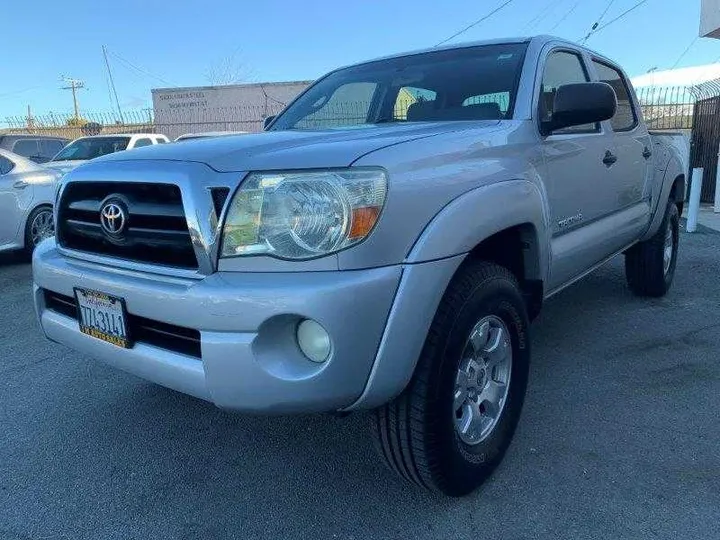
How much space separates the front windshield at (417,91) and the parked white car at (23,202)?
4442 mm

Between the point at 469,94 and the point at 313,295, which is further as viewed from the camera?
the point at 469,94

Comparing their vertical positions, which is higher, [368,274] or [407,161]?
[407,161]

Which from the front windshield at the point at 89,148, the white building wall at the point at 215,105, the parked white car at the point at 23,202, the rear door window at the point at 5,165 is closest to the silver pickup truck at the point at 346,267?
the parked white car at the point at 23,202

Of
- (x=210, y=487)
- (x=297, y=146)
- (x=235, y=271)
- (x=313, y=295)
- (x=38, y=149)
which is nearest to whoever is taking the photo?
(x=313, y=295)

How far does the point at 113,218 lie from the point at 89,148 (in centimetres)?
937

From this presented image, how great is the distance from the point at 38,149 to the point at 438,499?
11.0 meters

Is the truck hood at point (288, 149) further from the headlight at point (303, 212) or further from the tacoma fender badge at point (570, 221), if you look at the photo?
the tacoma fender badge at point (570, 221)

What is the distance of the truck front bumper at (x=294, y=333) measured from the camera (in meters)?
1.75

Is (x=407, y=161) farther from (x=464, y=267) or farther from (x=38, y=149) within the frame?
(x=38, y=149)

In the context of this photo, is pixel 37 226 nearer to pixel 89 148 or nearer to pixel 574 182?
pixel 89 148

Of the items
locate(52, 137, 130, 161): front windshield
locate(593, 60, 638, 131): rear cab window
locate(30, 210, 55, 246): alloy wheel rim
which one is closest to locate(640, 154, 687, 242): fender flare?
locate(593, 60, 638, 131): rear cab window

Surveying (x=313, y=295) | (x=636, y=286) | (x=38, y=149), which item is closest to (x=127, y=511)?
(x=313, y=295)

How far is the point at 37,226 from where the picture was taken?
6953 mm

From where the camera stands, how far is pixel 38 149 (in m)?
10.8
